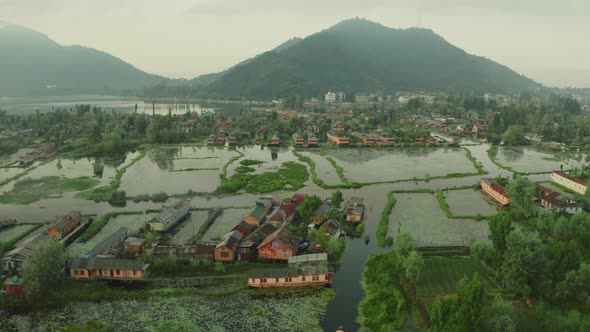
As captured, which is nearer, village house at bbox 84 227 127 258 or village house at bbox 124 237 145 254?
village house at bbox 84 227 127 258

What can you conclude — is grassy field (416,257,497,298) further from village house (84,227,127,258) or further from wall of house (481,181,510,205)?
village house (84,227,127,258)

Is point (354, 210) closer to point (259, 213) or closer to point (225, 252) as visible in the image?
point (259, 213)

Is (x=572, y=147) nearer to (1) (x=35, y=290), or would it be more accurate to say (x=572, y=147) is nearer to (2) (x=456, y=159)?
(2) (x=456, y=159)

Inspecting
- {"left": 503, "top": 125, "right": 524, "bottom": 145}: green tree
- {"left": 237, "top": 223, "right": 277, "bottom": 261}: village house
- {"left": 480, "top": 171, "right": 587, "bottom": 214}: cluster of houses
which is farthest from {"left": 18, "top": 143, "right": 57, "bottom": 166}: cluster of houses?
{"left": 503, "top": 125, "right": 524, "bottom": 145}: green tree

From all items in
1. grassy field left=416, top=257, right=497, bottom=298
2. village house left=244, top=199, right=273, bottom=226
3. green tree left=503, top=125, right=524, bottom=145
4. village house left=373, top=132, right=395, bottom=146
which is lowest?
grassy field left=416, top=257, right=497, bottom=298

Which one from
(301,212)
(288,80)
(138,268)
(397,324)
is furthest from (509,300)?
(288,80)

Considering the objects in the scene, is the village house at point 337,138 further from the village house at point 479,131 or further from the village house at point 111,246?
the village house at point 111,246
